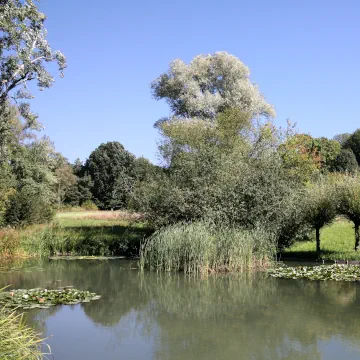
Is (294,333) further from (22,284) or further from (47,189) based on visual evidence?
(47,189)

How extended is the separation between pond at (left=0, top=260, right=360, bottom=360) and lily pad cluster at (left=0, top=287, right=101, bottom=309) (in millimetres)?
262

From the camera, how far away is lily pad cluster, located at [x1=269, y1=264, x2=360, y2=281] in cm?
1466

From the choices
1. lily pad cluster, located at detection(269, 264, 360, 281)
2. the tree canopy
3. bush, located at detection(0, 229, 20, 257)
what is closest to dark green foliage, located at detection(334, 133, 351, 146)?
the tree canopy

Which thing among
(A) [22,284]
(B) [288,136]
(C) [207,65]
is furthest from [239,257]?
(C) [207,65]

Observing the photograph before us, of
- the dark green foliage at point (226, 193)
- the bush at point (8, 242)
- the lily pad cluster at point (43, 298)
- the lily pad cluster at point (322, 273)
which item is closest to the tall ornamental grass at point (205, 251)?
the lily pad cluster at point (322, 273)

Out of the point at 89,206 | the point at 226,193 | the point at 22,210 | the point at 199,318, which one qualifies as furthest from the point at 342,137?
the point at 199,318

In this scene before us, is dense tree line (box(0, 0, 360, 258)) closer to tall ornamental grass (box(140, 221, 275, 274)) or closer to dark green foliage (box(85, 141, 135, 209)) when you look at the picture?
tall ornamental grass (box(140, 221, 275, 274))

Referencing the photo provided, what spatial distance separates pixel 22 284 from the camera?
558 inches

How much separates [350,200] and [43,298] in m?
12.7

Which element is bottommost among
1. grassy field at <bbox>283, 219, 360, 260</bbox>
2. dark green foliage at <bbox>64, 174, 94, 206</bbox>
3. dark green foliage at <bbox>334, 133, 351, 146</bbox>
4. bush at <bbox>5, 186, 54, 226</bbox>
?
grassy field at <bbox>283, 219, 360, 260</bbox>

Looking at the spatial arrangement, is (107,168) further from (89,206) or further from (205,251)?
(205,251)

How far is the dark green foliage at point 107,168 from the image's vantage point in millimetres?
60356

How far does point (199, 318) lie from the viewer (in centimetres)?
1051

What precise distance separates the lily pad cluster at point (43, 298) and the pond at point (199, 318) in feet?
0.86
